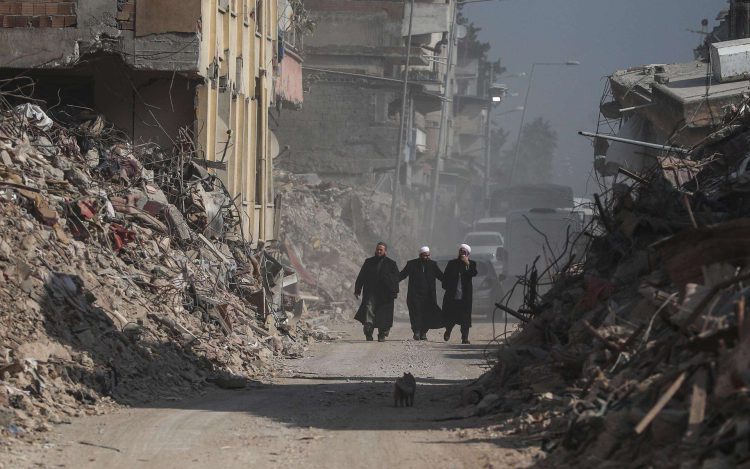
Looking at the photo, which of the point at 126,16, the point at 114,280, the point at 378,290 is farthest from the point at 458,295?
the point at 114,280

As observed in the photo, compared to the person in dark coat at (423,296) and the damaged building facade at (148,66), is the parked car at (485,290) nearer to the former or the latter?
the person in dark coat at (423,296)

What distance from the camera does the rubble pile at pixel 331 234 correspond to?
3133cm

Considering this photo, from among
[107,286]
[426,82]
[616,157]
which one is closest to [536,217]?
[616,157]

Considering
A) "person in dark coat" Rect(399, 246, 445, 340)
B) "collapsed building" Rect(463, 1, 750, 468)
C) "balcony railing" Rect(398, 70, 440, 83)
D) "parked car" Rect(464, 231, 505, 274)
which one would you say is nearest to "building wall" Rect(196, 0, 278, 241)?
"person in dark coat" Rect(399, 246, 445, 340)

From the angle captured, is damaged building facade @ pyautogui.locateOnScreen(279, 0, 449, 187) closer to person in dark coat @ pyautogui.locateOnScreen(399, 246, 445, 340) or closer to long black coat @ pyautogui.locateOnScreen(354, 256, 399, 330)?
person in dark coat @ pyautogui.locateOnScreen(399, 246, 445, 340)

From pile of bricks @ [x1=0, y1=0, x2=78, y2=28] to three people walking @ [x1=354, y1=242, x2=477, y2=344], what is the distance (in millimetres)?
6417

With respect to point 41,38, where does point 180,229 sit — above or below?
below

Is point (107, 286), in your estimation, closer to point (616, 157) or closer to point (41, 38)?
point (41, 38)

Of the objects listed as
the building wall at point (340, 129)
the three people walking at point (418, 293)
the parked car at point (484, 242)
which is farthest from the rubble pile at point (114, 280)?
the building wall at point (340, 129)

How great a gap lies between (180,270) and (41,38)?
5.23m

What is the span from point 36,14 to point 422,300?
A: 8.08 m

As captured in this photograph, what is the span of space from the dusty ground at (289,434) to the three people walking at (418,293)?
7.49 meters

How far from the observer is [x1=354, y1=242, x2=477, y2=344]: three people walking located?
21.2 m

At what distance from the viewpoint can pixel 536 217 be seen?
1535 inches
